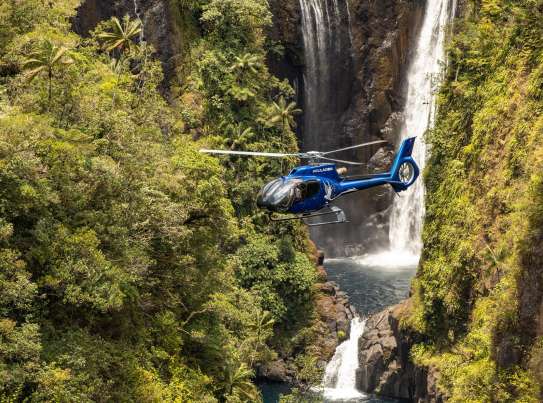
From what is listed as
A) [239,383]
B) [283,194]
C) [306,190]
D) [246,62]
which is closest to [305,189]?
[306,190]

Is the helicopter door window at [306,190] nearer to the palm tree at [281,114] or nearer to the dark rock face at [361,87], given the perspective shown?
the palm tree at [281,114]

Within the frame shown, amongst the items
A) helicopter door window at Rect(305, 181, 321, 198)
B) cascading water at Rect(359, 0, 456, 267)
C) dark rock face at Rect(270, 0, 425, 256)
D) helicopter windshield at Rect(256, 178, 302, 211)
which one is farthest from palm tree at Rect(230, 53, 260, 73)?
helicopter windshield at Rect(256, 178, 302, 211)

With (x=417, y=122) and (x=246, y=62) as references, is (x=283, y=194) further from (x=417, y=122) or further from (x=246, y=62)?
(x=417, y=122)

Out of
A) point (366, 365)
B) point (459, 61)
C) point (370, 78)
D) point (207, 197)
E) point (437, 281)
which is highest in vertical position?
point (370, 78)

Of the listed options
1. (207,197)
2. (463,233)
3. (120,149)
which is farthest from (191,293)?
(463,233)

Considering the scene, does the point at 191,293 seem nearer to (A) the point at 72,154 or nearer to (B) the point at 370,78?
(A) the point at 72,154

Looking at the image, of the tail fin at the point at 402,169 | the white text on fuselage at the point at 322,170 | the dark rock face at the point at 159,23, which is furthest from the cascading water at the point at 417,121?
the white text on fuselage at the point at 322,170

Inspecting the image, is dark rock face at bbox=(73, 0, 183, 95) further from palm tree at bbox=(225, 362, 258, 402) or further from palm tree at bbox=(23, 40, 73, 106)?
palm tree at bbox=(225, 362, 258, 402)
